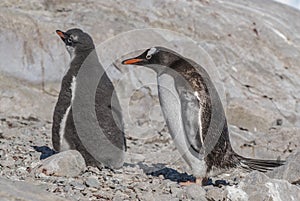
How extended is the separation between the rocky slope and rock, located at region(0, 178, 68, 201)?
6.48 ft

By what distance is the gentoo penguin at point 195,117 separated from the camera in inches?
165

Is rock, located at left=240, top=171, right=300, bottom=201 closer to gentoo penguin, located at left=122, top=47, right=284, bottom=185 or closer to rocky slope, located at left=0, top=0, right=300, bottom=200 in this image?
gentoo penguin, located at left=122, top=47, right=284, bottom=185

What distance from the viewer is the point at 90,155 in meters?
4.51

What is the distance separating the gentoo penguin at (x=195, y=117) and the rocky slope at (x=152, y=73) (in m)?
0.91

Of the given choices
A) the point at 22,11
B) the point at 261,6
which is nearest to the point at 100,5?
the point at 22,11

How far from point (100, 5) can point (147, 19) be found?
65 cm

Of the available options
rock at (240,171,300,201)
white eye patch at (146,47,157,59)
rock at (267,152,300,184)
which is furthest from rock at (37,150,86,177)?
rock at (267,152,300,184)

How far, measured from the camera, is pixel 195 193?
388 cm

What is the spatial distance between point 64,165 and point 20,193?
97 cm

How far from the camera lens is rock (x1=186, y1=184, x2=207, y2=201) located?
3838 millimetres

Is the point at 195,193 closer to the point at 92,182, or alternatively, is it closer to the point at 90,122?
the point at 92,182

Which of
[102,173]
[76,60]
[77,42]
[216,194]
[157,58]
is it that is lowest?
[102,173]

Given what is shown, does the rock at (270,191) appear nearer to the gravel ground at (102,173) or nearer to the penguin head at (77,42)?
the gravel ground at (102,173)

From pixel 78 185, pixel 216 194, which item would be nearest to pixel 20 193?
pixel 78 185
